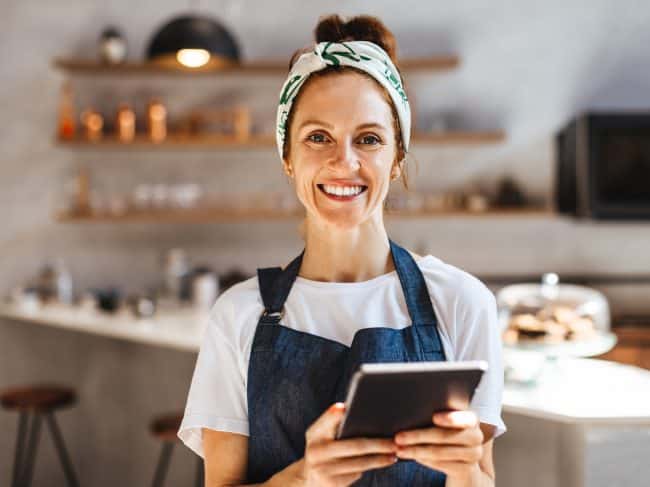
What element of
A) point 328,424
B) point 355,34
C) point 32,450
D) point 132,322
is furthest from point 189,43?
point 328,424

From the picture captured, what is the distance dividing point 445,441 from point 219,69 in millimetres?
3788

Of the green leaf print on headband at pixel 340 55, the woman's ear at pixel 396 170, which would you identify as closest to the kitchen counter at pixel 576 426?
the woman's ear at pixel 396 170

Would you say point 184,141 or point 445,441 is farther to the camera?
point 184,141

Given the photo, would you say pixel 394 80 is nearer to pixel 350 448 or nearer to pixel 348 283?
pixel 348 283

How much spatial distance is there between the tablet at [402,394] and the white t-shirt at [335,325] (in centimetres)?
18

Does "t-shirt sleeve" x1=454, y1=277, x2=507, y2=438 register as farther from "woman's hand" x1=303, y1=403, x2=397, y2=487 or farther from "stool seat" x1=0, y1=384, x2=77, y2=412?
"stool seat" x1=0, y1=384, x2=77, y2=412

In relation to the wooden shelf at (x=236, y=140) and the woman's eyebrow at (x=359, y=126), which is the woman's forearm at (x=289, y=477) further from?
the wooden shelf at (x=236, y=140)

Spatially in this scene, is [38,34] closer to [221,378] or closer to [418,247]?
[418,247]

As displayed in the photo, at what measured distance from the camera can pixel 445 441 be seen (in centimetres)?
104

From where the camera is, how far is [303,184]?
3.95ft

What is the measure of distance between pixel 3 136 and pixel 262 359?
159 inches

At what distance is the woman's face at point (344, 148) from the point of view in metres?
1.17

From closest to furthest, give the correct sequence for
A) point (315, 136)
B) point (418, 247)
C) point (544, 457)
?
1. point (315, 136)
2. point (544, 457)
3. point (418, 247)

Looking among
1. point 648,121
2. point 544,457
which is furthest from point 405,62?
point 544,457
